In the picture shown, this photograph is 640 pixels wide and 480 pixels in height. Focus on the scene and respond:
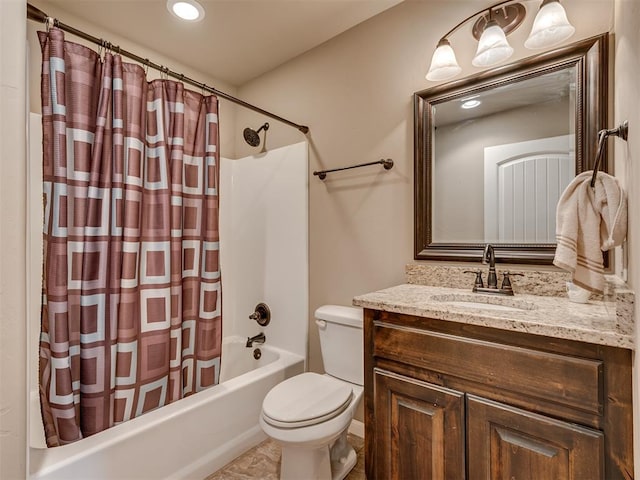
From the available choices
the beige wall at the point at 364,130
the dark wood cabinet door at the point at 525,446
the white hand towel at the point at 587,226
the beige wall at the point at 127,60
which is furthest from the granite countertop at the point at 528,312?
the beige wall at the point at 127,60

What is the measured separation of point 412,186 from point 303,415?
125 cm

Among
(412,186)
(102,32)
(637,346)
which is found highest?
(102,32)

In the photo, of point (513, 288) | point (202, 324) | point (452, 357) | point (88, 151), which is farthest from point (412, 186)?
point (88, 151)

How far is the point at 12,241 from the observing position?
23.9 inches

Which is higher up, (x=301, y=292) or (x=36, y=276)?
(x=36, y=276)

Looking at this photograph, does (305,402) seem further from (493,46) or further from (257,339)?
(493,46)

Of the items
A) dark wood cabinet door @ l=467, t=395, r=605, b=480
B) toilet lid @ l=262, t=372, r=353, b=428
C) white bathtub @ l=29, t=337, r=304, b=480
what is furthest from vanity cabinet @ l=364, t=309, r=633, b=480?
white bathtub @ l=29, t=337, r=304, b=480

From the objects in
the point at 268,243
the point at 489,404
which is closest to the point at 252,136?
the point at 268,243

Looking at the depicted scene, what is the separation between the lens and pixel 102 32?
6.66 feet

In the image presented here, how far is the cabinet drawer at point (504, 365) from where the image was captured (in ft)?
2.93

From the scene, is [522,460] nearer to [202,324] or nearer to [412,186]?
[412,186]

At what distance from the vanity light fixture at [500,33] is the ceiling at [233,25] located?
552mm

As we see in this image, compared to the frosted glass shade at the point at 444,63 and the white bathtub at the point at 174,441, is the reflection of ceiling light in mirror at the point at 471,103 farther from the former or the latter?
the white bathtub at the point at 174,441

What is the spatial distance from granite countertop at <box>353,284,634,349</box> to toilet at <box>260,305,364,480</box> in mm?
457
